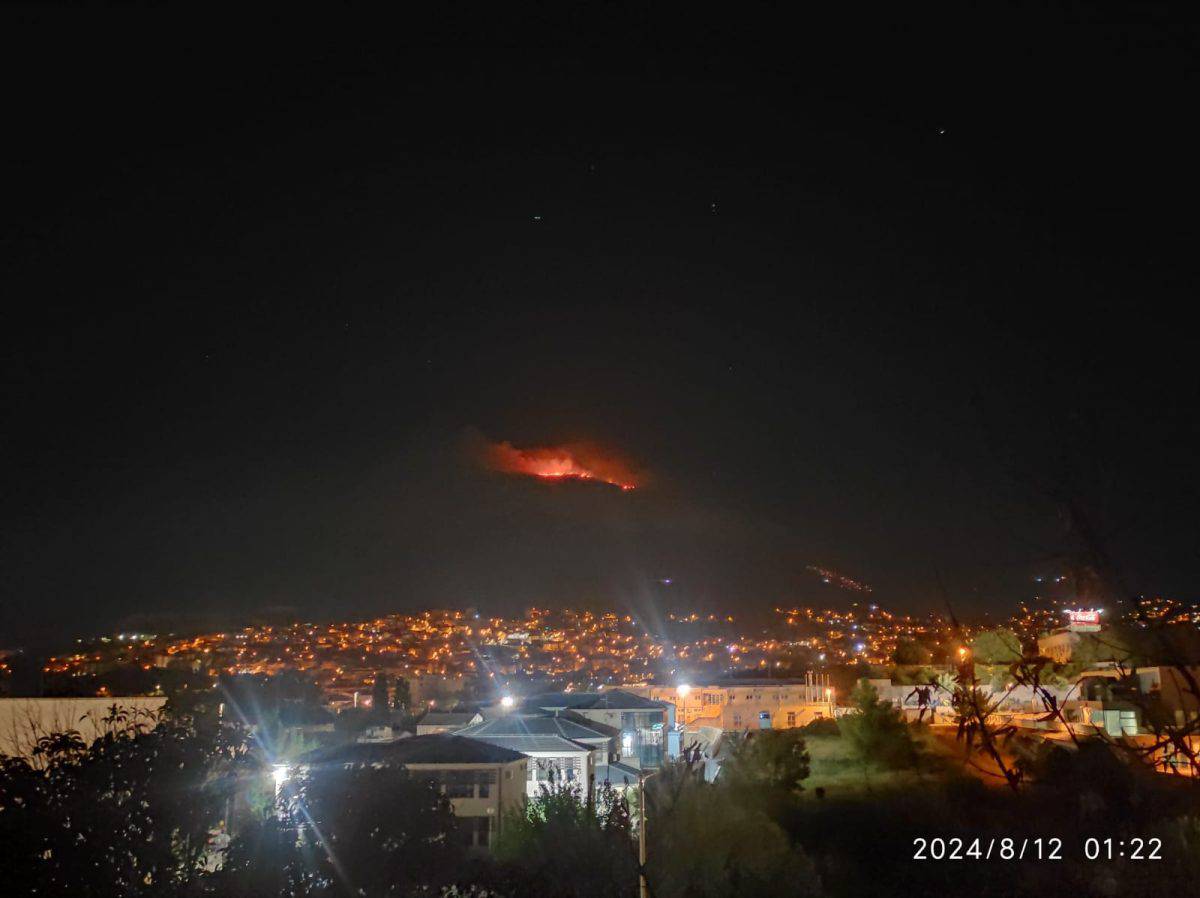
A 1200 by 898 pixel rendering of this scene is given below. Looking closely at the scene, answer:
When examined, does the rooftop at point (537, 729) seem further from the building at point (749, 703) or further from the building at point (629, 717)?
the building at point (749, 703)

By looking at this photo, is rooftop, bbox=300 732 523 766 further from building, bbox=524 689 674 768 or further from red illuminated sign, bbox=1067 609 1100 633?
red illuminated sign, bbox=1067 609 1100 633

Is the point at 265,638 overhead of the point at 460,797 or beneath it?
overhead

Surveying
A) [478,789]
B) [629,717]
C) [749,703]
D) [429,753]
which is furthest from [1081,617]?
[749,703]

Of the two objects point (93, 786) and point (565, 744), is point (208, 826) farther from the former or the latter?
point (565, 744)

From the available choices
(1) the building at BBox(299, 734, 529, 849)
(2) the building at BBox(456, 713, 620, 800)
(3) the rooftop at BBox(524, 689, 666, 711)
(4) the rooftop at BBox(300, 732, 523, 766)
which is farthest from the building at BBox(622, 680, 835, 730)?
(1) the building at BBox(299, 734, 529, 849)

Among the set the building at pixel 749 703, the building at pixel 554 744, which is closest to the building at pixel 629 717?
the building at pixel 554 744

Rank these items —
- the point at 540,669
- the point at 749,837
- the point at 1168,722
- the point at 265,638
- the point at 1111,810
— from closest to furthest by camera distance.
Answer: the point at 1168,722 → the point at 749,837 → the point at 1111,810 → the point at 540,669 → the point at 265,638

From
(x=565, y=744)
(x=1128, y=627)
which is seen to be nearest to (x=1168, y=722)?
(x=1128, y=627)
